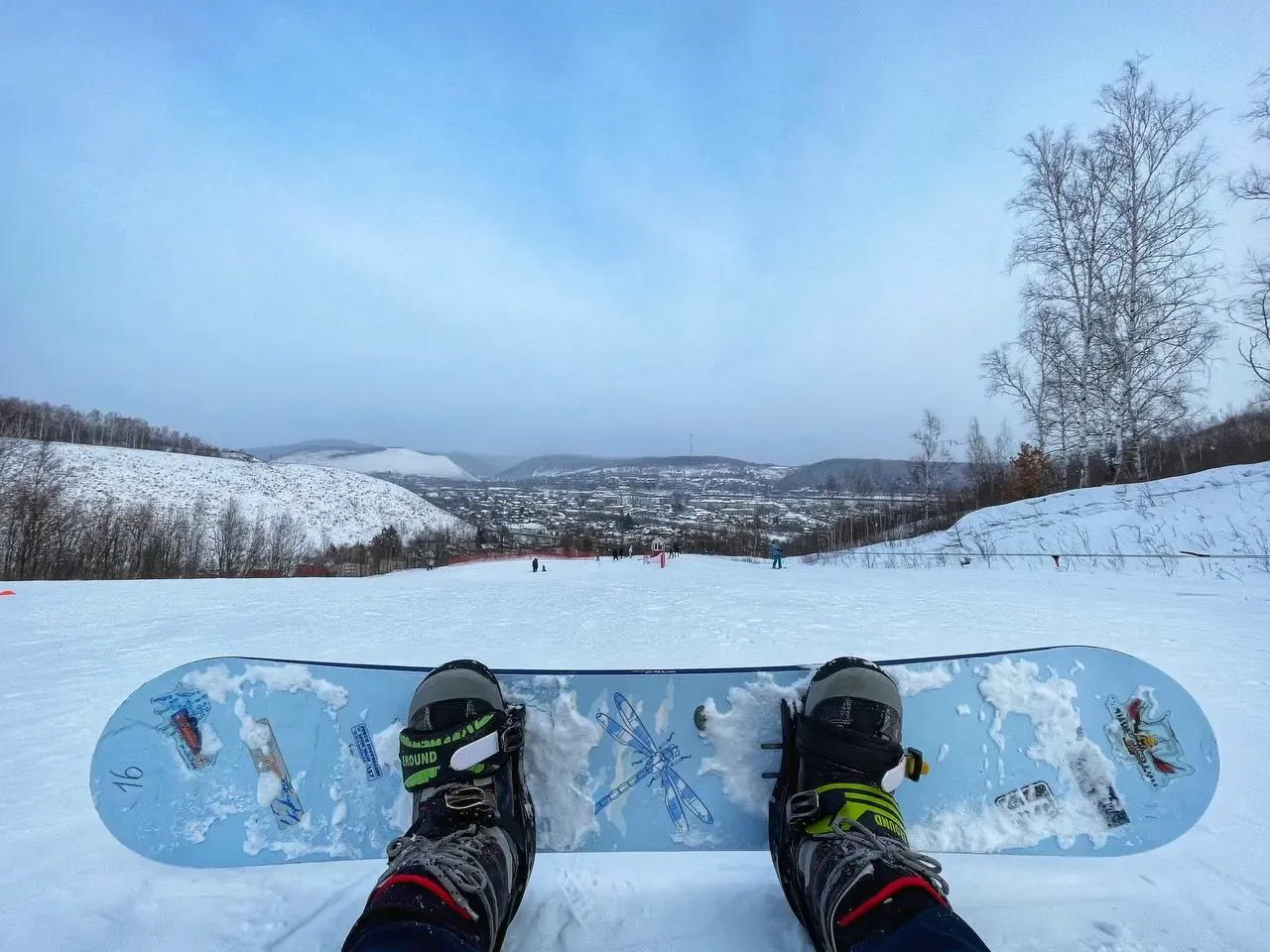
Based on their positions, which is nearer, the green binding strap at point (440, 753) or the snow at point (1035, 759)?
the green binding strap at point (440, 753)

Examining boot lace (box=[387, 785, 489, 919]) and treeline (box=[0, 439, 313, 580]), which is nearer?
boot lace (box=[387, 785, 489, 919])

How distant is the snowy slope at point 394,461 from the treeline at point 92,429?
51.1 metres

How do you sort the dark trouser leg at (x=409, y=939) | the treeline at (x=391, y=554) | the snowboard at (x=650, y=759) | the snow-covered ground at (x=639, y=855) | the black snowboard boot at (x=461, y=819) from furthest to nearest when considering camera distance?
the treeline at (x=391, y=554), the snowboard at (x=650, y=759), the snow-covered ground at (x=639, y=855), the black snowboard boot at (x=461, y=819), the dark trouser leg at (x=409, y=939)

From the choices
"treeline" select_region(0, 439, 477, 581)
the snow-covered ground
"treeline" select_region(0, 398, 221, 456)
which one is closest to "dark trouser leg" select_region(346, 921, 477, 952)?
the snow-covered ground

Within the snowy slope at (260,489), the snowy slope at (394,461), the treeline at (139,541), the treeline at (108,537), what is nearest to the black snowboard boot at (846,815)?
the treeline at (139,541)

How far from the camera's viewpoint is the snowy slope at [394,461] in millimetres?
123562

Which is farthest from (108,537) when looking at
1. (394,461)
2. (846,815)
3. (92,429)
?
(394,461)

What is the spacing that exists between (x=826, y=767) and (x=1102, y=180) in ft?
53.3

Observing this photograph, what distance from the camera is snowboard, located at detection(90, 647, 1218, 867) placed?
151 cm

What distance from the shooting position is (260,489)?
2002 inches

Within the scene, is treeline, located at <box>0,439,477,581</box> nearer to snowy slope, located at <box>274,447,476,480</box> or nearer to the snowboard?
the snowboard

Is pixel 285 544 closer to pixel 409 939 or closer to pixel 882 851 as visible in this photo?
pixel 409 939

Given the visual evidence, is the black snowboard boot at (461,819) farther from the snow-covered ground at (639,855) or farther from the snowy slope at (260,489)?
the snowy slope at (260,489)

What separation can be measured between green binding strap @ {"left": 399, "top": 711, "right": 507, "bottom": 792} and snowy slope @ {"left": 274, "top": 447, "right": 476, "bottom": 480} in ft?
411
